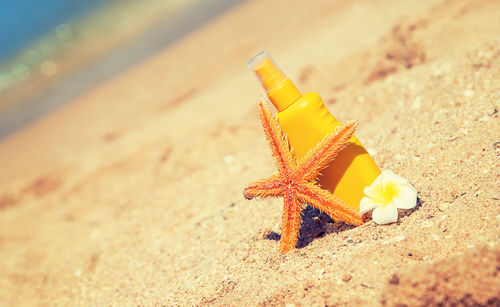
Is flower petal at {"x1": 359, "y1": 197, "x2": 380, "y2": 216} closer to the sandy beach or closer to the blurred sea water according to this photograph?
the sandy beach

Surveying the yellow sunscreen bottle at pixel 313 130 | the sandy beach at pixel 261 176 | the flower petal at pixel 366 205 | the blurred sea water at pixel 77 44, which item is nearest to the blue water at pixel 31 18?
the blurred sea water at pixel 77 44

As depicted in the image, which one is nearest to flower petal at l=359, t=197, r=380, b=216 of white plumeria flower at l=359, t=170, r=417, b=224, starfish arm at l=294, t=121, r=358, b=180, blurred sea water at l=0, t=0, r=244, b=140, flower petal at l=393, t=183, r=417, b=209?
white plumeria flower at l=359, t=170, r=417, b=224

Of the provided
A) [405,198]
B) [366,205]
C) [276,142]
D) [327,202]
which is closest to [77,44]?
[276,142]

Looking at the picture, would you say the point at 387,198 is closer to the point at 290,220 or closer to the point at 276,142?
the point at 290,220

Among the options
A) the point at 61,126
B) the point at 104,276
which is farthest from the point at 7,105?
the point at 104,276

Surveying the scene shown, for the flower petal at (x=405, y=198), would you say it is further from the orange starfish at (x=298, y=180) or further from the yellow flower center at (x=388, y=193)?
the orange starfish at (x=298, y=180)
